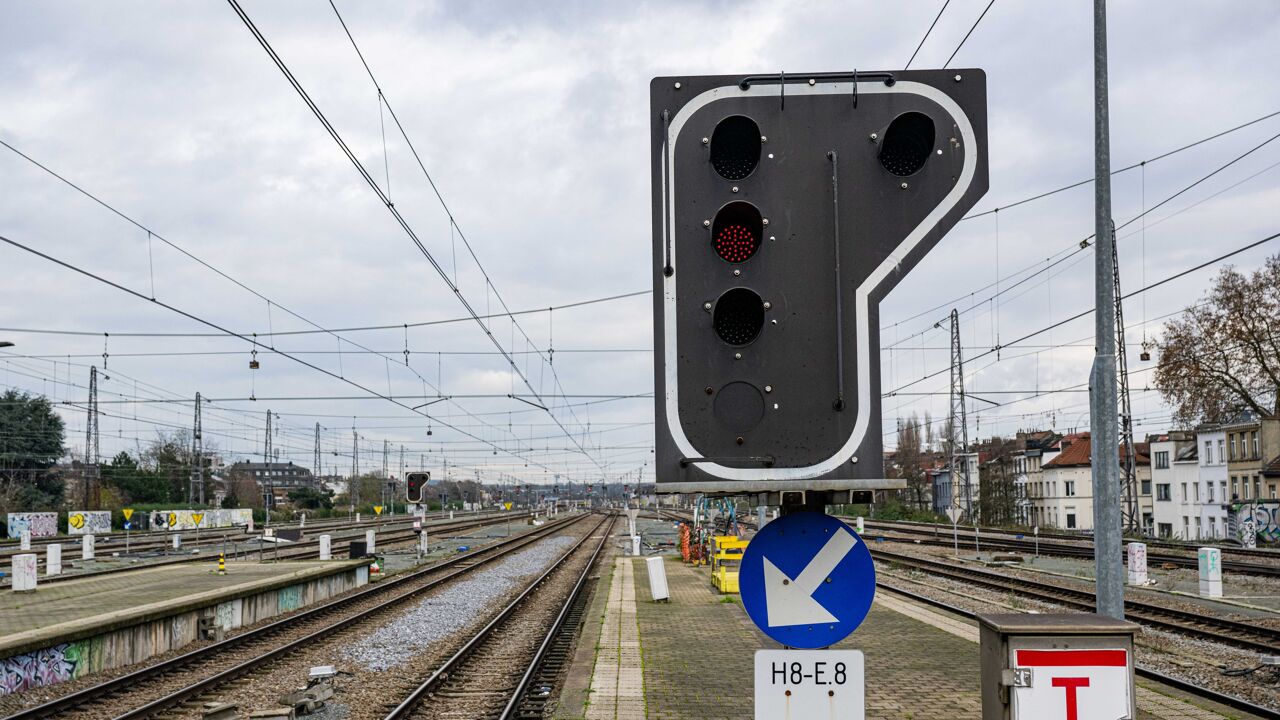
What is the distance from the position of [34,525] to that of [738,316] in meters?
53.6

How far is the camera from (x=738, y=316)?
3.48 m

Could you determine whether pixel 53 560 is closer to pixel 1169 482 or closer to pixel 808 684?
pixel 808 684

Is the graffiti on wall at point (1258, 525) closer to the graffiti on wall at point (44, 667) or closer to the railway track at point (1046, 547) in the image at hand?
the railway track at point (1046, 547)

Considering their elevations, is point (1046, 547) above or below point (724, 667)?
below

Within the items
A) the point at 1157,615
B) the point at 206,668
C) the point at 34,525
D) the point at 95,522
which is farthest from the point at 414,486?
the point at 95,522

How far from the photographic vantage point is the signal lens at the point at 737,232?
11.6 ft

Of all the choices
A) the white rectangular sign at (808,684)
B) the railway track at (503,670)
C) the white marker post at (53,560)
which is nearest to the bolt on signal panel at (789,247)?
the white rectangular sign at (808,684)

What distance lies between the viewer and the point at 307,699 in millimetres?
11062

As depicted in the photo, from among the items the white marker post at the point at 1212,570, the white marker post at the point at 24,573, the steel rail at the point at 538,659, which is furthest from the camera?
the white marker post at the point at 1212,570

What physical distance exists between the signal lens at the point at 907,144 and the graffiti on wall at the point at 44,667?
1261 cm

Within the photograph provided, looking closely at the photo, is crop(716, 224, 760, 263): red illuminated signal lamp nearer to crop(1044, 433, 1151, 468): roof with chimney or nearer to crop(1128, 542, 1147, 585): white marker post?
crop(1128, 542, 1147, 585): white marker post

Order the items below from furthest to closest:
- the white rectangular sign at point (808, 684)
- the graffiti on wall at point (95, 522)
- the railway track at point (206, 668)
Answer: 1. the graffiti on wall at point (95, 522)
2. the railway track at point (206, 668)
3. the white rectangular sign at point (808, 684)

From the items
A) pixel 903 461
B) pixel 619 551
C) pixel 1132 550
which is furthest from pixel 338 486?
pixel 1132 550

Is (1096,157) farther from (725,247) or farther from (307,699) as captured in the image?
(307,699)
